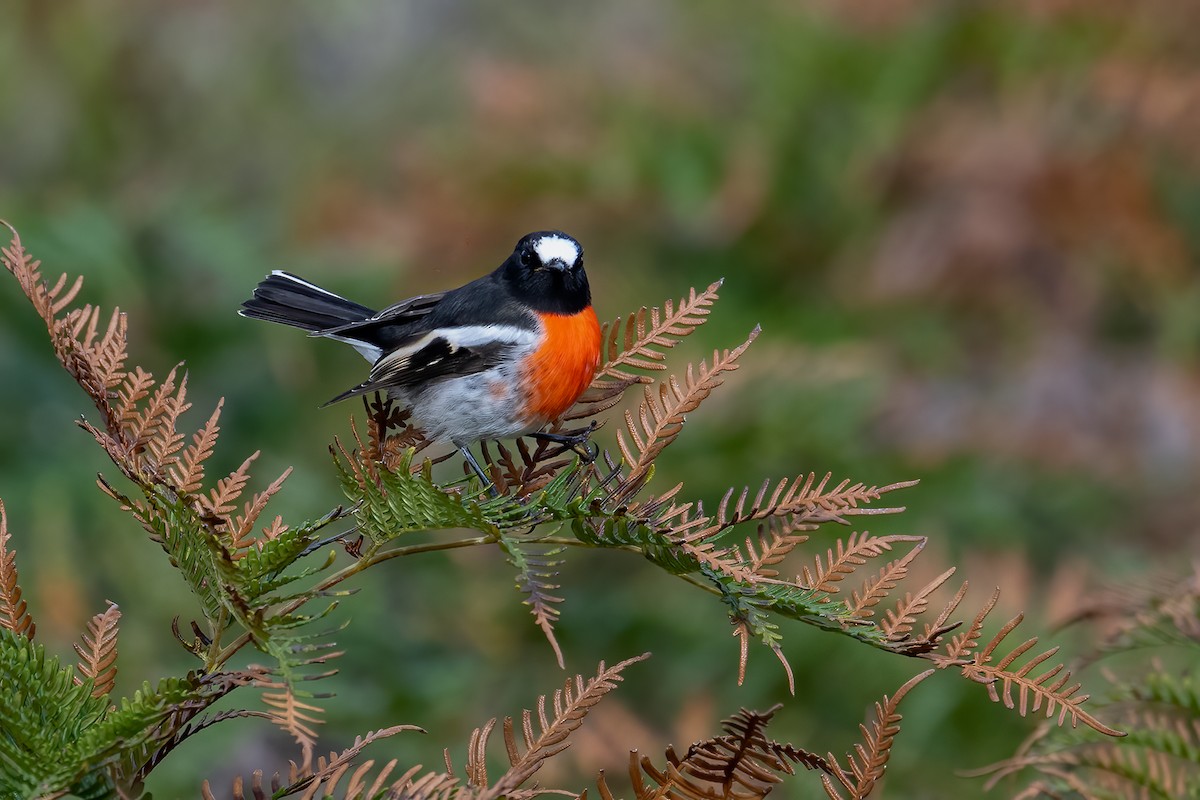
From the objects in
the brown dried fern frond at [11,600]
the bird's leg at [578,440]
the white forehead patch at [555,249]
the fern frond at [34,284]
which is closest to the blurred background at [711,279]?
the white forehead patch at [555,249]

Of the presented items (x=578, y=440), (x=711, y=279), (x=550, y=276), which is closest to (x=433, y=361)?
(x=550, y=276)

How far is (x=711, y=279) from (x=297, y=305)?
307cm

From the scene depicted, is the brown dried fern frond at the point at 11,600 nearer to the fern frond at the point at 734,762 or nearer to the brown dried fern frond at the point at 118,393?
the brown dried fern frond at the point at 118,393

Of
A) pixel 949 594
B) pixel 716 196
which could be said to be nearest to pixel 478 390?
pixel 949 594

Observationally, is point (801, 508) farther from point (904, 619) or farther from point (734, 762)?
point (734, 762)

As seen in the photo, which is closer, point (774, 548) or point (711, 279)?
point (774, 548)

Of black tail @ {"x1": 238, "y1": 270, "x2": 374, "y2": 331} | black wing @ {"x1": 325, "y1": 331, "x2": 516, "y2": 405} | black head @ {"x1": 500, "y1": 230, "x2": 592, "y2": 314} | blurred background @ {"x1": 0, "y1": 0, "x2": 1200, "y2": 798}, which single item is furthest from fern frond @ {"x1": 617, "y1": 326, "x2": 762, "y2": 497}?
blurred background @ {"x1": 0, "y1": 0, "x2": 1200, "y2": 798}

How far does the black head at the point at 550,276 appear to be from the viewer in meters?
2.60

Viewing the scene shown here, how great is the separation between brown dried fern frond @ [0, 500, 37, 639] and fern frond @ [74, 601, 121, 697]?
57mm

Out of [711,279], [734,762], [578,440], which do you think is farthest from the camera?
[711,279]

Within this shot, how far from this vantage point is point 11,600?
1381 mm

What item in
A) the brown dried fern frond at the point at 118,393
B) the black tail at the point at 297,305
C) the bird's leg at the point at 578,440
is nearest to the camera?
the brown dried fern frond at the point at 118,393

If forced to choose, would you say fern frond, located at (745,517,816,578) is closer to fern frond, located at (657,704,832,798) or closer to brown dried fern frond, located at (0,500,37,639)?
fern frond, located at (657,704,832,798)

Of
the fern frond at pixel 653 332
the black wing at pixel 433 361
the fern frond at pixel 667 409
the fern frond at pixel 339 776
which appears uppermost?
the black wing at pixel 433 361
